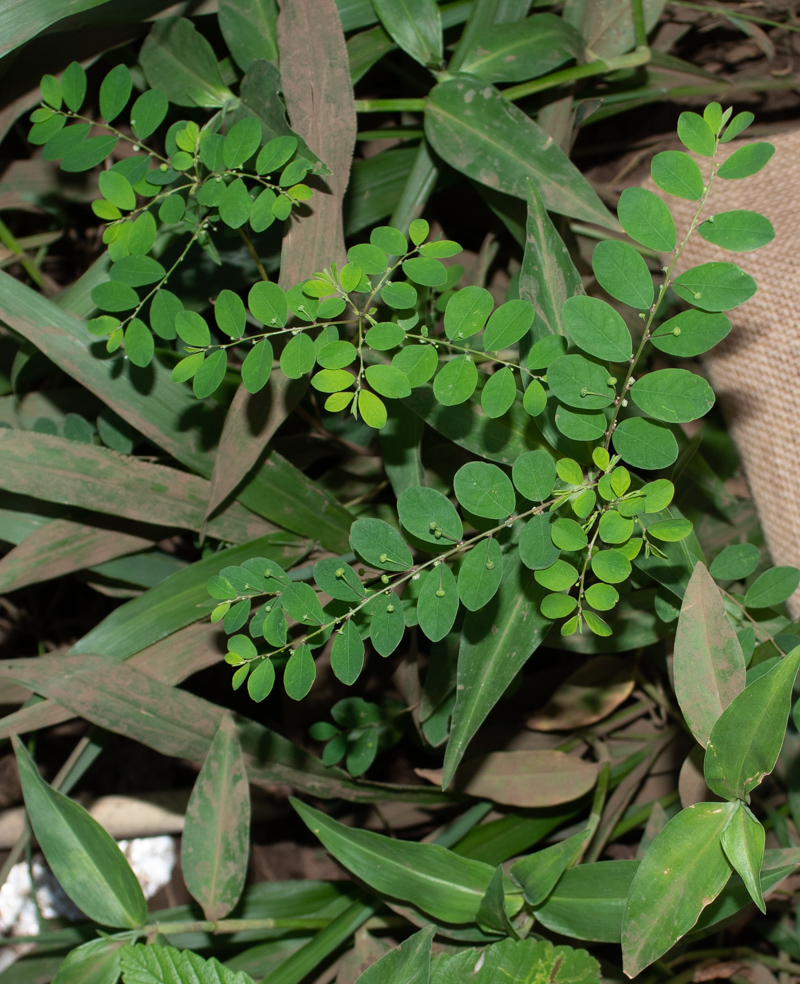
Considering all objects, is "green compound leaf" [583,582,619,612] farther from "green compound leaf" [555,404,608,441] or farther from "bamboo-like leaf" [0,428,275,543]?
"bamboo-like leaf" [0,428,275,543]

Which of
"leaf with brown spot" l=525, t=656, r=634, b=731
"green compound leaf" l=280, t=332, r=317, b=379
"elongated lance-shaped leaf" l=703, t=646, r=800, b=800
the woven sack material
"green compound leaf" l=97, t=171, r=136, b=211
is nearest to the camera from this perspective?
"elongated lance-shaped leaf" l=703, t=646, r=800, b=800

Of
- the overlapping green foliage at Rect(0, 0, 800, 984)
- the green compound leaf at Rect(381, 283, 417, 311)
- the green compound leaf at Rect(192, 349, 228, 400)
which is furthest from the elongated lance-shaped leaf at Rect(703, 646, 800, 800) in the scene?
the green compound leaf at Rect(192, 349, 228, 400)

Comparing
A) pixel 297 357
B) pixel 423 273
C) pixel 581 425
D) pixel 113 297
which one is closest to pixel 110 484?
pixel 113 297

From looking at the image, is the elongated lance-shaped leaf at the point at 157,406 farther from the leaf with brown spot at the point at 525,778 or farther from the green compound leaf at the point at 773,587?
the green compound leaf at the point at 773,587

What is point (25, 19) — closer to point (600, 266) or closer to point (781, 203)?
point (600, 266)

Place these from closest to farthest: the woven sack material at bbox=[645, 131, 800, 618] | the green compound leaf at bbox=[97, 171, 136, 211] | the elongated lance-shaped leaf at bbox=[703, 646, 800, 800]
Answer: the elongated lance-shaped leaf at bbox=[703, 646, 800, 800] < the green compound leaf at bbox=[97, 171, 136, 211] < the woven sack material at bbox=[645, 131, 800, 618]

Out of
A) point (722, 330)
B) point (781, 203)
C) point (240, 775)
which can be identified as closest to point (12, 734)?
point (240, 775)

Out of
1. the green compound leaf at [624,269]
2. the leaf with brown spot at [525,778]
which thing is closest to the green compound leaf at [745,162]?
the green compound leaf at [624,269]
